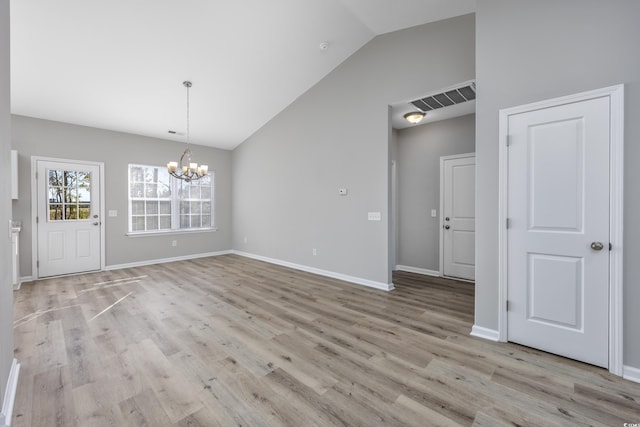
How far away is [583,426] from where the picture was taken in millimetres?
1527

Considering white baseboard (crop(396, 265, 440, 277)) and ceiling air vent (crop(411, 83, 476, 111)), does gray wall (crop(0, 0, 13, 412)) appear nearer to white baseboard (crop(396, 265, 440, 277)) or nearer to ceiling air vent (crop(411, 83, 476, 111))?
ceiling air vent (crop(411, 83, 476, 111))

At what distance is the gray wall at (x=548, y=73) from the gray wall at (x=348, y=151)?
2.78ft

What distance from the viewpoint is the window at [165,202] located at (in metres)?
5.87

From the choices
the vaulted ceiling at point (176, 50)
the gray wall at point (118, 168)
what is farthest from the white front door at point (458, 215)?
the gray wall at point (118, 168)

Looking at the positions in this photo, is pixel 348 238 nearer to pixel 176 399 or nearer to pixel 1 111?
pixel 176 399

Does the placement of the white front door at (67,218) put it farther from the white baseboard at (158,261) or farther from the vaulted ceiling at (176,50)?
the vaulted ceiling at (176,50)

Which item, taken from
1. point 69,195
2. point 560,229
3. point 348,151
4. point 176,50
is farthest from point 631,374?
point 69,195

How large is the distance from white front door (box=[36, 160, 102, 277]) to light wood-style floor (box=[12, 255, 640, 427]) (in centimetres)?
152

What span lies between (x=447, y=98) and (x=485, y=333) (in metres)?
3.08

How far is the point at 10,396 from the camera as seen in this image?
1.67 m

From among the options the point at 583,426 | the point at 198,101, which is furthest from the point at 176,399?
the point at 198,101

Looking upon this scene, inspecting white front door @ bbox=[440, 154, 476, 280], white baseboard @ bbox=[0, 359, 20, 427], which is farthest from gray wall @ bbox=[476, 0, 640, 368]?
white baseboard @ bbox=[0, 359, 20, 427]

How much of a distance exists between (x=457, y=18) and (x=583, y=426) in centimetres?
409

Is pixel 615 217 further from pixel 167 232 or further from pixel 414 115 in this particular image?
pixel 167 232
